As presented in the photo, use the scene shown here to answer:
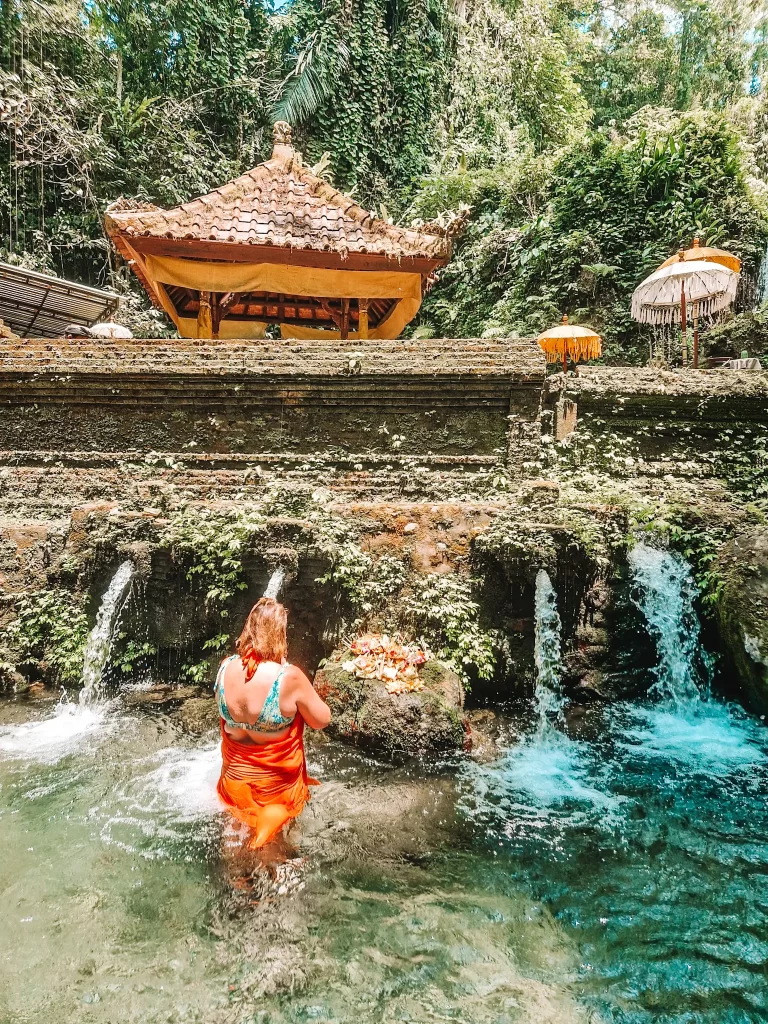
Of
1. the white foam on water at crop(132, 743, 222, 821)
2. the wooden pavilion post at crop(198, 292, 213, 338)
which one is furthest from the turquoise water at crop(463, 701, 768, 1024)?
the wooden pavilion post at crop(198, 292, 213, 338)

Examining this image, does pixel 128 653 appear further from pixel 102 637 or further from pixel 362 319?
pixel 362 319

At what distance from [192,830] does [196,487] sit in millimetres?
3235

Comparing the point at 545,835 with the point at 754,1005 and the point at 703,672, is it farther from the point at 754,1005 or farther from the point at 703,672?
the point at 703,672

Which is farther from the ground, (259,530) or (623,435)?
(623,435)

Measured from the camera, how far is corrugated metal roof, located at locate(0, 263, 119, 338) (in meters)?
10.5

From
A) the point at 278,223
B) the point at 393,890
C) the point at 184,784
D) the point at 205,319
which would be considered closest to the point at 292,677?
the point at 393,890

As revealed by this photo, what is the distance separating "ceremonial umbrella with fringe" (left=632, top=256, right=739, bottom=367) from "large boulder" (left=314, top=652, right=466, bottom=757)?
26.0ft

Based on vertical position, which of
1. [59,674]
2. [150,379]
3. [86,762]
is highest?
[150,379]

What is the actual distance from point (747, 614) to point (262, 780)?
3886 mm

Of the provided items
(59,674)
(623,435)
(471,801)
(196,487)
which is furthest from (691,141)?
(59,674)

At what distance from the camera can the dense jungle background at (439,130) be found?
13.6 m

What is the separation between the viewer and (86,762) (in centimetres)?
407

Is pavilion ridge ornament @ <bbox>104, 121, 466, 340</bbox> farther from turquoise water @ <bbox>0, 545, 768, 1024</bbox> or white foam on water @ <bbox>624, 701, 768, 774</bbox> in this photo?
white foam on water @ <bbox>624, 701, 768, 774</bbox>

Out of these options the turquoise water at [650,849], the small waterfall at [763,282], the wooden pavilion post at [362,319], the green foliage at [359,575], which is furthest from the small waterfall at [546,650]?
the small waterfall at [763,282]
